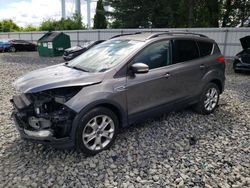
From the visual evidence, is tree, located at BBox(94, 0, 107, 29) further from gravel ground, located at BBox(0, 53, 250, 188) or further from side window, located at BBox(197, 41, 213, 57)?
gravel ground, located at BBox(0, 53, 250, 188)

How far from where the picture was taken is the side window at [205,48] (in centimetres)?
459

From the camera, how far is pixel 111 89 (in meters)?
3.22

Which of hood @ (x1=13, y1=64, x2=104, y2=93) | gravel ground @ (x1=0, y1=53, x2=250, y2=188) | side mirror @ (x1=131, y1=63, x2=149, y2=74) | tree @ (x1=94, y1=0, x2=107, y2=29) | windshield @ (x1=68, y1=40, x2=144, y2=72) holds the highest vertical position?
tree @ (x1=94, y1=0, x2=107, y2=29)

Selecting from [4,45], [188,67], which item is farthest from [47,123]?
[4,45]

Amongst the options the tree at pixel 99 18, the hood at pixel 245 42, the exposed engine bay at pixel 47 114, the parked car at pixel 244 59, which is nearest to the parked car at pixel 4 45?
the tree at pixel 99 18

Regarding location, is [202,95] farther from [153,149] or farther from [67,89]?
[67,89]

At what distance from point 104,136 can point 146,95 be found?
936 mm

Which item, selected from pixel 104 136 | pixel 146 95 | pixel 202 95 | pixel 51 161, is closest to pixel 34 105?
pixel 51 161

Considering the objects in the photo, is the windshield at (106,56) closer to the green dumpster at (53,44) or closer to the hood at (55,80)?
the hood at (55,80)

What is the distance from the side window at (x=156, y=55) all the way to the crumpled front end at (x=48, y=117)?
119 centimetres

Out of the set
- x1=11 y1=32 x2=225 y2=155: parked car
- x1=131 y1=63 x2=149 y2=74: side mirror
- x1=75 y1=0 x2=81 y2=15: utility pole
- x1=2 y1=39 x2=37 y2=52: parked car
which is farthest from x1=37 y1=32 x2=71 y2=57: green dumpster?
x1=75 y1=0 x2=81 y2=15: utility pole

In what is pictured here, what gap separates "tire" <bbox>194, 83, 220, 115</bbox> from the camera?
15.1 ft

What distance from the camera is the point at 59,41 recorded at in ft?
54.2

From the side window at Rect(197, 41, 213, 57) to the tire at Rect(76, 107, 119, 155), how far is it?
2.42 metres
